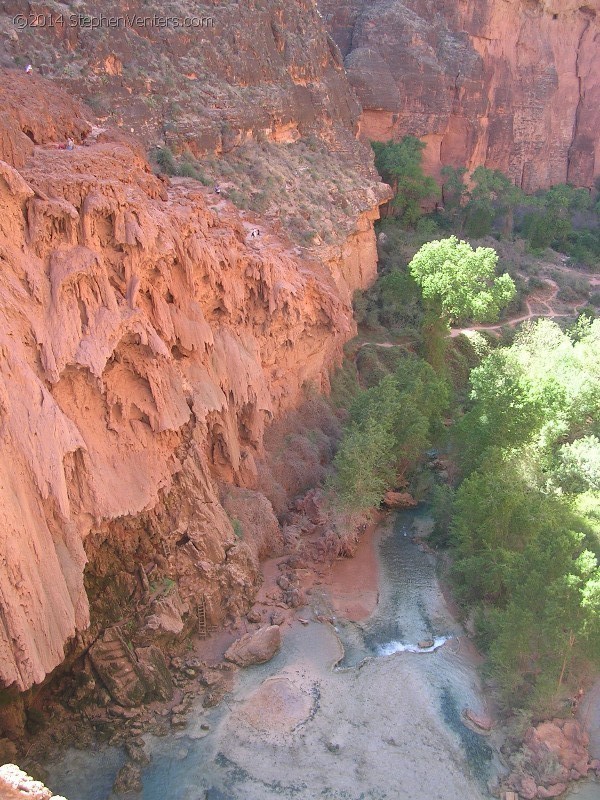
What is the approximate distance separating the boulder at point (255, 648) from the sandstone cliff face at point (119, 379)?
52.1 inches

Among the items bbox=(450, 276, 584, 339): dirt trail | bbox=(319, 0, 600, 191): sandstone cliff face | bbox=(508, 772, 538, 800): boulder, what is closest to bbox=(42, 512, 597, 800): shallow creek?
bbox=(508, 772, 538, 800): boulder

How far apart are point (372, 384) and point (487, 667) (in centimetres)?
1712

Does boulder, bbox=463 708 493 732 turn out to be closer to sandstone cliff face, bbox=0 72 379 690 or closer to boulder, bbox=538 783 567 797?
boulder, bbox=538 783 567 797

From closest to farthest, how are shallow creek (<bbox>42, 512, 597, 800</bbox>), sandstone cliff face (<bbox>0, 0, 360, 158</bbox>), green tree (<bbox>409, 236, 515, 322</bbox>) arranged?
1. shallow creek (<bbox>42, 512, 597, 800</bbox>)
2. sandstone cliff face (<bbox>0, 0, 360, 158</bbox>)
3. green tree (<bbox>409, 236, 515, 322</bbox>)

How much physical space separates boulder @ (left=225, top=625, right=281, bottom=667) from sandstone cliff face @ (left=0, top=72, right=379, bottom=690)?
1.32m

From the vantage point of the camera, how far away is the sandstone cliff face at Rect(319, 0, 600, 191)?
163 feet

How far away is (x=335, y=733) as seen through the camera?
1916cm

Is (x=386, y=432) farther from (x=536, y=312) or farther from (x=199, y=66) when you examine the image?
(x=536, y=312)

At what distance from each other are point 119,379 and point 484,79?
41.5 meters

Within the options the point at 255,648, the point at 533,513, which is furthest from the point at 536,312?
the point at 255,648

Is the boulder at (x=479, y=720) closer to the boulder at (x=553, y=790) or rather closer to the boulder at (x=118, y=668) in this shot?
the boulder at (x=553, y=790)

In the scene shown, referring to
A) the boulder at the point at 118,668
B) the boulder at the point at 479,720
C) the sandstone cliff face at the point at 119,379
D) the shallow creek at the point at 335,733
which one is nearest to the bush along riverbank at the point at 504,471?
the boulder at the point at 479,720

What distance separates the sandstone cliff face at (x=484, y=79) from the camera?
1957 inches

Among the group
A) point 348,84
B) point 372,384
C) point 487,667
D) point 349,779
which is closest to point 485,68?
point 348,84
